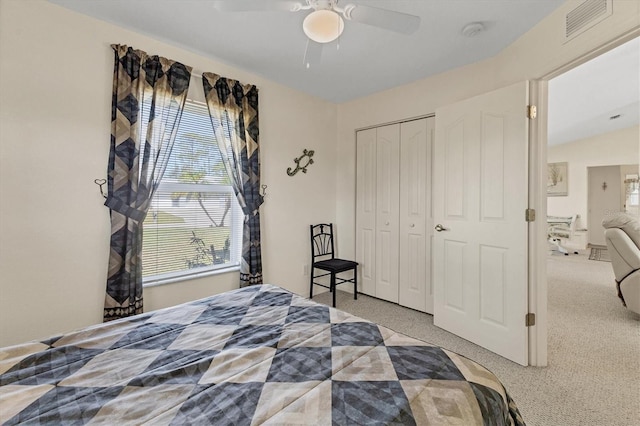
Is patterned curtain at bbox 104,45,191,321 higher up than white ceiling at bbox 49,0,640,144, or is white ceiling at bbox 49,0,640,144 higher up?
white ceiling at bbox 49,0,640,144

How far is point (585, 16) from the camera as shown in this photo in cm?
166

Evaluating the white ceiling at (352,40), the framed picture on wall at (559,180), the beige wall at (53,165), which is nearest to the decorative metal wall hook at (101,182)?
the beige wall at (53,165)

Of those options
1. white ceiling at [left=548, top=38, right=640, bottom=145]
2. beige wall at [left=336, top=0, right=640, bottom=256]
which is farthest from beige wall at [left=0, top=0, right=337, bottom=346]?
white ceiling at [left=548, top=38, right=640, bottom=145]

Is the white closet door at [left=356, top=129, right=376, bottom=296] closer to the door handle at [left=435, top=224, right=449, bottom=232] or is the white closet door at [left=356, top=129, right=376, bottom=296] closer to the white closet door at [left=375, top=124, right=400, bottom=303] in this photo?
the white closet door at [left=375, top=124, right=400, bottom=303]

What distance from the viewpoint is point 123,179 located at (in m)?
2.05

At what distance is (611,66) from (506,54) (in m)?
1.97

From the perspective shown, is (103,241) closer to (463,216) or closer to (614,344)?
(463,216)

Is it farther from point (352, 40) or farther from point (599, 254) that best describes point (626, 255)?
point (599, 254)

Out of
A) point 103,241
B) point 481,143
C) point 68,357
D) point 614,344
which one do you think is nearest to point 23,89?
point 103,241

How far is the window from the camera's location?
92.0 inches

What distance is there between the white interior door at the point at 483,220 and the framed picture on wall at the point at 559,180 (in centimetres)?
664

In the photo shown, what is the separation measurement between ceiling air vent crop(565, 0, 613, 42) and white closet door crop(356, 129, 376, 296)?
1.95 metres

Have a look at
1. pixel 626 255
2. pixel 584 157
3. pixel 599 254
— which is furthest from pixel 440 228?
pixel 584 157

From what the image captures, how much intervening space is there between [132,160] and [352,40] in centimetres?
196
